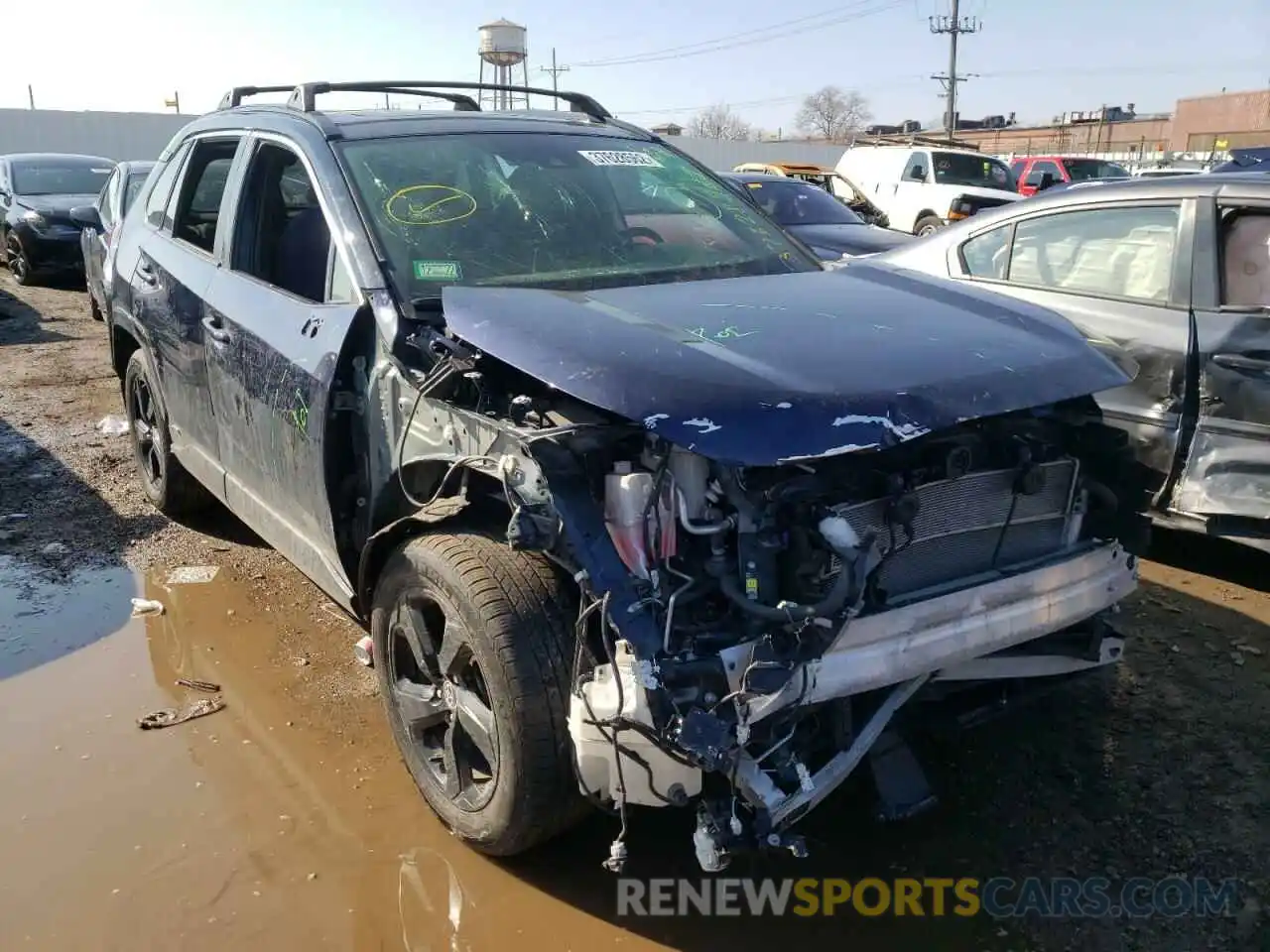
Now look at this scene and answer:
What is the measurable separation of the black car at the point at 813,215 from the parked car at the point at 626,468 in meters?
7.30

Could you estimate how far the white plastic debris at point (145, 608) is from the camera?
4.38m

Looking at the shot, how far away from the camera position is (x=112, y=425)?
23.4ft

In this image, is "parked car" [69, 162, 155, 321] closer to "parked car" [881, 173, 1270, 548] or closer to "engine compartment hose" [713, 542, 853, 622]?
"parked car" [881, 173, 1270, 548]

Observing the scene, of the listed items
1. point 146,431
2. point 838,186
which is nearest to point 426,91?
point 146,431

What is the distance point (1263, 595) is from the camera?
14.7ft

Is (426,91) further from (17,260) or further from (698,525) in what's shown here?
(17,260)

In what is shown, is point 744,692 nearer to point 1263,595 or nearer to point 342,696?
point 342,696

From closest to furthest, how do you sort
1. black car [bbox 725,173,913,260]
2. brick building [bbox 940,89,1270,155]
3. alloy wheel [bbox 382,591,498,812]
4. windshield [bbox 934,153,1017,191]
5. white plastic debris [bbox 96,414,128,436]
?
alloy wheel [bbox 382,591,498,812]
white plastic debris [bbox 96,414,128,436]
black car [bbox 725,173,913,260]
windshield [bbox 934,153,1017,191]
brick building [bbox 940,89,1270,155]

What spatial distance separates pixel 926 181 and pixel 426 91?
51.3ft

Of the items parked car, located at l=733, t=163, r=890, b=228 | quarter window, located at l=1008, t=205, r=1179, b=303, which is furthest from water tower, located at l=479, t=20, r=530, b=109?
quarter window, located at l=1008, t=205, r=1179, b=303

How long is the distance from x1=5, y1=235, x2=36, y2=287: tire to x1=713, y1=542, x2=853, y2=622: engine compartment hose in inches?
539

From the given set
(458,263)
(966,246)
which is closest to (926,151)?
(966,246)

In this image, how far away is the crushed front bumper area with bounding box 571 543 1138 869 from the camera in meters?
2.23

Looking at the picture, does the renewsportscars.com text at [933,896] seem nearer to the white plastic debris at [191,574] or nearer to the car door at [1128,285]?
the car door at [1128,285]
